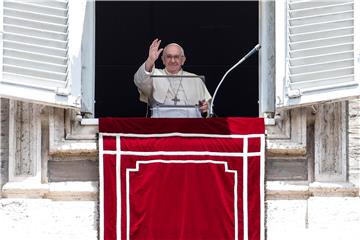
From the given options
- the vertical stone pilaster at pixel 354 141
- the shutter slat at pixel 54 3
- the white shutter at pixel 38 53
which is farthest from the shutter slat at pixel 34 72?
the vertical stone pilaster at pixel 354 141

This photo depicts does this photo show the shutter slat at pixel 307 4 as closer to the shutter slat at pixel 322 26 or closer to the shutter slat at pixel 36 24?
the shutter slat at pixel 322 26

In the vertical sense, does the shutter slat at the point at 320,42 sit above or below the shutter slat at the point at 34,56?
above

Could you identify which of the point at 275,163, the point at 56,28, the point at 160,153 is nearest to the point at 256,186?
the point at 275,163

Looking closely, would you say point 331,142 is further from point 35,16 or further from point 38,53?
point 35,16

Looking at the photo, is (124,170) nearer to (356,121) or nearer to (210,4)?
(356,121)

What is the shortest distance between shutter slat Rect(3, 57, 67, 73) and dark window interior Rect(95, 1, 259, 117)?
3.17 meters

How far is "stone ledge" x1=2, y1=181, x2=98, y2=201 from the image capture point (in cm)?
722

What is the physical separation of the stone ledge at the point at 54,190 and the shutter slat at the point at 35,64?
0.75 metres

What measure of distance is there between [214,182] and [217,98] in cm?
326

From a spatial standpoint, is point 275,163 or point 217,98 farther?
point 217,98

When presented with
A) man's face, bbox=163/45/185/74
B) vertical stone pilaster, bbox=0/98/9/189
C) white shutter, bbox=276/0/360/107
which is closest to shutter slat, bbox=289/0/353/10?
white shutter, bbox=276/0/360/107

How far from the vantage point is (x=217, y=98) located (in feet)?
34.2

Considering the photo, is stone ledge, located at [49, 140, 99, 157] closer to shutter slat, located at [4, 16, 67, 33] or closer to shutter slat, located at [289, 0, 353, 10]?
shutter slat, located at [4, 16, 67, 33]

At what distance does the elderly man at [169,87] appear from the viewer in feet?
24.6
